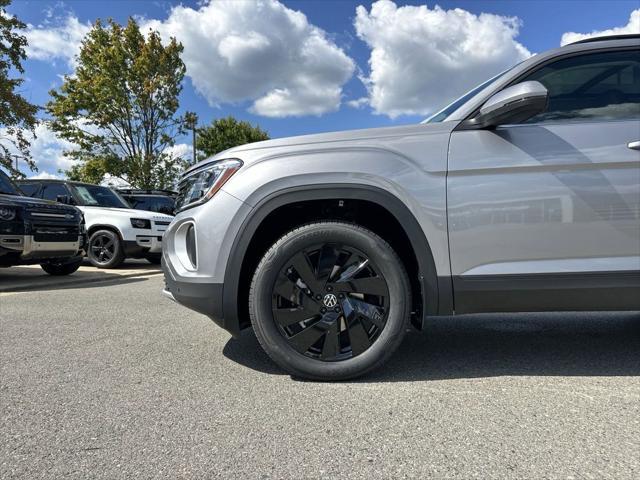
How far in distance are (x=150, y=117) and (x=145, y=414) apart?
19.7 m

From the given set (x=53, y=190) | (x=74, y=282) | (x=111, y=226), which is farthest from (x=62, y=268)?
(x=53, y=190)

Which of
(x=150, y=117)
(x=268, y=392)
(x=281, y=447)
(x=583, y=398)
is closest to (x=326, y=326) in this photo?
(x=268, y=392)

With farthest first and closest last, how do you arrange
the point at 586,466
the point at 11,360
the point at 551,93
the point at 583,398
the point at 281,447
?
the point at 11,360, the point at 551,93, the point at 583,398, the point at 281,447, the point at 586,466

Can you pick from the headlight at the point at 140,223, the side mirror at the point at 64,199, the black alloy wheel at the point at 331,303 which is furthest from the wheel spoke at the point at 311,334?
the headlight at the point at 140,223

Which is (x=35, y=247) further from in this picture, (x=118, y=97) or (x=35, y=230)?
(x=118, y=97)

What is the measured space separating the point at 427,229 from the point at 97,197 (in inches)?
334

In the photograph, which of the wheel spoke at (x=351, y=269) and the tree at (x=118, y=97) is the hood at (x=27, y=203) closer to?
the wheel spoke at (x=351, y=269)

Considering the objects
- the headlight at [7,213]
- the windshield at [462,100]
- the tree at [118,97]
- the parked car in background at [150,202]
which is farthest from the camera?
the tree at [118,97]

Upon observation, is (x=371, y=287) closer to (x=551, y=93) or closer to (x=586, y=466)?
(x=586, y=466)

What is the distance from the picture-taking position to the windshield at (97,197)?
28.8ft

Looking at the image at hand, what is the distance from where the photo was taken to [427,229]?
234 centimetres

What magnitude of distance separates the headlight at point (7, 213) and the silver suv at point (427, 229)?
4.57 meters

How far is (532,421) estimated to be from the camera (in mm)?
1928

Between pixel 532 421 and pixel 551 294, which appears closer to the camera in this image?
pixel 532 421
